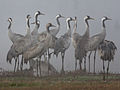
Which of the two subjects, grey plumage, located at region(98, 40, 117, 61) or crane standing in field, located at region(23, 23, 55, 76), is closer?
grey plumage, located at region(98, 40, 117, 61)

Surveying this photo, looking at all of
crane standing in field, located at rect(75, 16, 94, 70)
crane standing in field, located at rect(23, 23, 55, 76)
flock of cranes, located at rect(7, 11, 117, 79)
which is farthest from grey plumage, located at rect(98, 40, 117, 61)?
crane standing in field, located at rect(75, 16, 94, 70)

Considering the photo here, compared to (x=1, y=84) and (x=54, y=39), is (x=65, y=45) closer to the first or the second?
(x=54, y=39)

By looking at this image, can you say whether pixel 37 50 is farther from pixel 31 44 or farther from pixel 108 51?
pixel 108 51

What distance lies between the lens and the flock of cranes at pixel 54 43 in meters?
28.6

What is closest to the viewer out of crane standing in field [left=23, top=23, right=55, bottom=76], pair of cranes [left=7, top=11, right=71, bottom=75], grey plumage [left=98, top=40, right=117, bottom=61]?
grey plumage [left=98, top=40, right=117, bottom=61]

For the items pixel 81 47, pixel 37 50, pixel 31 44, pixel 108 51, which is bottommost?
pixel 108 51

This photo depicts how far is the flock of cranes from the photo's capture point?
93.9 feet

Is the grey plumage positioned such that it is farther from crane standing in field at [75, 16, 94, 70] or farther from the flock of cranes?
crane standing in field at [75, 16, 94, 70]

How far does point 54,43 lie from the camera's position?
32281 mm

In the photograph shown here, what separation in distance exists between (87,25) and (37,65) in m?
8.33

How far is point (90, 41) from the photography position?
32.8m

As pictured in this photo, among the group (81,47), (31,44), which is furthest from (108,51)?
(31,44)

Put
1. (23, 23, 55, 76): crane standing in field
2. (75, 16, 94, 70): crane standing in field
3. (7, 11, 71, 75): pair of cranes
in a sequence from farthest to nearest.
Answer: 1. (75, 16, 94, 70): crane standing in field
2. (7, 11, 71, 75): pair of cranes
3. (23, 23, 55, 76): crane standing in field

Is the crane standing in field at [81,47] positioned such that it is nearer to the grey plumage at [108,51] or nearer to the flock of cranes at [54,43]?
the flock of cranes at [54,43]
